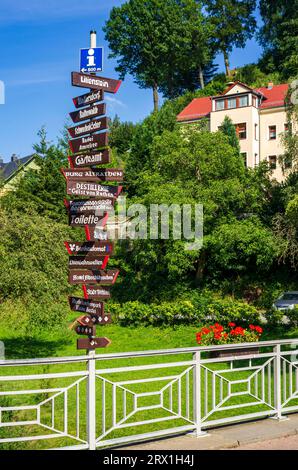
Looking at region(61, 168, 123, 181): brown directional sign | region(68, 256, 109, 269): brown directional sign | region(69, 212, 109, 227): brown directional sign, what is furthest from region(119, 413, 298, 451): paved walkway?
region(61, 168, 123, 181): brown directional sign

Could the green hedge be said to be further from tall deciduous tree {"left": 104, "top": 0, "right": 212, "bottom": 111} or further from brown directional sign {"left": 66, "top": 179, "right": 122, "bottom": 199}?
tall deciduous tree {"left": 104, "top": 0, "right": 212, "bottom": 111}

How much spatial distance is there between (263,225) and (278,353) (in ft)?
84.6

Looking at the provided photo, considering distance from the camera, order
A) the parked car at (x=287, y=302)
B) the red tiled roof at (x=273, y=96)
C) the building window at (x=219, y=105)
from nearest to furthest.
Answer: the parked car at (x=287, y=302) → the red tiled roof at (x=273, y=96) → the building window at (x=219, y=105)

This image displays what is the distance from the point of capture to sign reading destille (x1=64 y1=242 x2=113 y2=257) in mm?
9461

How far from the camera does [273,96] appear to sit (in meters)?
51.7

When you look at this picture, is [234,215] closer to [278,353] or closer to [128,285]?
[128,285]

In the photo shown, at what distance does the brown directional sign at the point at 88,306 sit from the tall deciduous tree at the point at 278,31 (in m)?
52.6

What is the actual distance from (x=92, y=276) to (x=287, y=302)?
21.5 meters

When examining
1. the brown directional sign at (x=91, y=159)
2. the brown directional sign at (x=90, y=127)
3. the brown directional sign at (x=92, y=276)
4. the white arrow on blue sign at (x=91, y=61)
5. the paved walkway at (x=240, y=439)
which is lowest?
the paved walkway at (x=240, y=439)

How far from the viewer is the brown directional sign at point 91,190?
9.54 m

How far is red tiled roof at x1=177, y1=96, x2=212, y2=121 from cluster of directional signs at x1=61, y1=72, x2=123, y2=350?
4428cm

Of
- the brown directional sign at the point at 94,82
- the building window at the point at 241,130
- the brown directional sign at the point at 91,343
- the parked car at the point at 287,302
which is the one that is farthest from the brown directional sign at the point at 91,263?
the building window at the point at 241,130

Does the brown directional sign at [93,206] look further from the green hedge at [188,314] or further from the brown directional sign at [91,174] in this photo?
the green hedge at [188,314]

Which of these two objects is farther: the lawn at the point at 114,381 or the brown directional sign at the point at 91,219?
the brown directional sign at the point at 91,219
